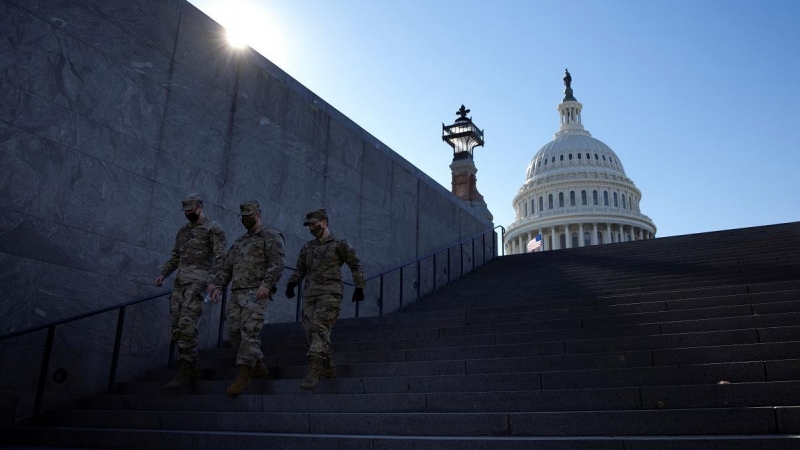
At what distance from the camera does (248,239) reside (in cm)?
670

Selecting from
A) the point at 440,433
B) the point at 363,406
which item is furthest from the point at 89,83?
the point at 440,433

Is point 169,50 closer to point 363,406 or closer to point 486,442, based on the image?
point 363,406

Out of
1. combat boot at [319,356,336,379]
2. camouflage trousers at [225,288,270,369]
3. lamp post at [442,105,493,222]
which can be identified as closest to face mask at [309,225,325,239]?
camouflage trousers at [225,288,270,369]

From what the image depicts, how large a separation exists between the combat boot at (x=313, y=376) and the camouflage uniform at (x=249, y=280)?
0.53 m

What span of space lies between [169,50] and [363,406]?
6848mm

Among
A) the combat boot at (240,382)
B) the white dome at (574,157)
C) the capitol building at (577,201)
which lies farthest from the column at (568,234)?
the combat boot at (240,382)

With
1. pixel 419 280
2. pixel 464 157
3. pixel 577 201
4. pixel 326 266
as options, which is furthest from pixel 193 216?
pixel 577 201

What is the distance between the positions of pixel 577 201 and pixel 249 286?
295 feet

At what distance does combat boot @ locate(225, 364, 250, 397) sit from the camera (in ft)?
20.2

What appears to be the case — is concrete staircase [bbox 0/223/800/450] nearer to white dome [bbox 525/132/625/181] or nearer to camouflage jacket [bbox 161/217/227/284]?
camouflage jacket [bbox 161/217/227/284]

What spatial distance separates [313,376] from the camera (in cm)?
621

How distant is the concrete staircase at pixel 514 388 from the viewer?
4551mm

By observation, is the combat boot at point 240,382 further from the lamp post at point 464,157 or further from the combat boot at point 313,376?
the lamp post at point 464,157

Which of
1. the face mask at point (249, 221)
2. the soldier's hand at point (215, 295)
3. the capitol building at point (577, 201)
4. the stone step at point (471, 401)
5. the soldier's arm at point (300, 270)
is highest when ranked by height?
the capitol building at point (577, 201)
